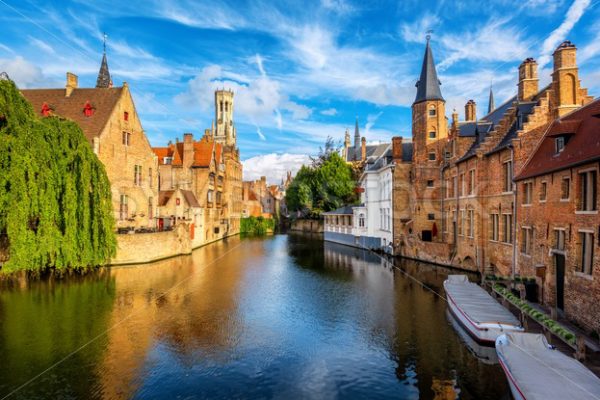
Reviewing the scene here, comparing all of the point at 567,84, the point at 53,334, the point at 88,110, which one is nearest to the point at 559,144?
the point at 567,84

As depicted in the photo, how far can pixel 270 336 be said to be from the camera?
51.2 feet

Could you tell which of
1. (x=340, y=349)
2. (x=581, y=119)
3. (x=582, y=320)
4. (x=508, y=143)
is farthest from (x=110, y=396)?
(x=508, y=143)

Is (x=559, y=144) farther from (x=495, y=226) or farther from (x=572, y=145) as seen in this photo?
(x=495, y=226)

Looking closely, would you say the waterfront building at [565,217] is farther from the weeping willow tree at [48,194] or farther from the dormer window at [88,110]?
the dormer window at [88,110]

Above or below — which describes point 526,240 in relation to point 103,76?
below

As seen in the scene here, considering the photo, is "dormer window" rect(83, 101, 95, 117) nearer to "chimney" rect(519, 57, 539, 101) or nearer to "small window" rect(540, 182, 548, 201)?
"small window" rect(540, 182, 548, 201)

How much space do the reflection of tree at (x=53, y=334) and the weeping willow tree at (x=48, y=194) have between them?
8.09 ft

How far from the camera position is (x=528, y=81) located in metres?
27.3

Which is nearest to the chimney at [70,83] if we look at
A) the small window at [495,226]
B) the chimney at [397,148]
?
the chimney at [397,148]

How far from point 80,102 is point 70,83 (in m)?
3.47

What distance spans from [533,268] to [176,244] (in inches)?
1202

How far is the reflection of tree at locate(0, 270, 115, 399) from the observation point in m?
11.2

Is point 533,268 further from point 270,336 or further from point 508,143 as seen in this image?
point 270,336

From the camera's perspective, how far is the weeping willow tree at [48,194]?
20.6 meters
